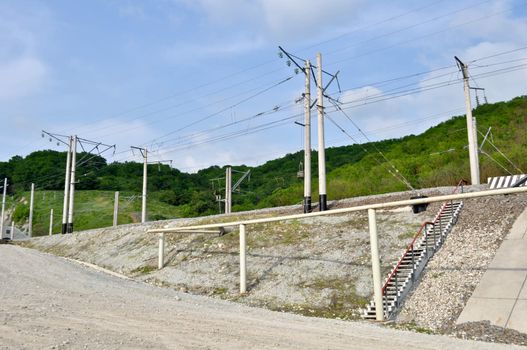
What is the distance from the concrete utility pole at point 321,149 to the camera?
2462 cm

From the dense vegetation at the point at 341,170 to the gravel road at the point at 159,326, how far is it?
711 inches

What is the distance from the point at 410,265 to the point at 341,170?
1901 inches

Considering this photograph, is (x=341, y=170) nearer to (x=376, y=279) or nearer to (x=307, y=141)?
(x=307, y=141)

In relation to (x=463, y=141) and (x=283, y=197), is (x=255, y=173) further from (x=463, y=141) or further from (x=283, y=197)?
(x=463, y=141)

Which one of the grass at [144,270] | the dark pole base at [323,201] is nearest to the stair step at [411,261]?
the dark pole base at [323,201]

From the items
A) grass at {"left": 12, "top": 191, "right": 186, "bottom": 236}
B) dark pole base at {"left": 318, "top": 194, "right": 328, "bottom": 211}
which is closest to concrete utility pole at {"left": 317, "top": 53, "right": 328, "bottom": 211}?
dark pole base at {"left": 318, "top": 194, "right": 328, "bottom": 211}

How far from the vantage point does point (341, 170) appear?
63.0 m

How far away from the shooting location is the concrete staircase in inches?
524

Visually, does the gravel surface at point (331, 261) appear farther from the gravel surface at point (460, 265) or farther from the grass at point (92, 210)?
the grass at point (92, 210)

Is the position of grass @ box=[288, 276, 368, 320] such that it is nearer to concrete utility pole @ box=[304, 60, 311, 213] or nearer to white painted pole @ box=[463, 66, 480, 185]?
concrete utility pole @ box=[304, 60, 311, 213]

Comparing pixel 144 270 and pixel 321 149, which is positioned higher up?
pixel 321 149

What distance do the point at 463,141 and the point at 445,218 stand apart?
41674mm

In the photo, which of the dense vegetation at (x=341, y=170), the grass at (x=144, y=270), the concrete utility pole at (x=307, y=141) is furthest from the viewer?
the dense vegetation at (x=341, y=170)

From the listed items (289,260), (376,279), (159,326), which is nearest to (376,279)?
(376,279)
